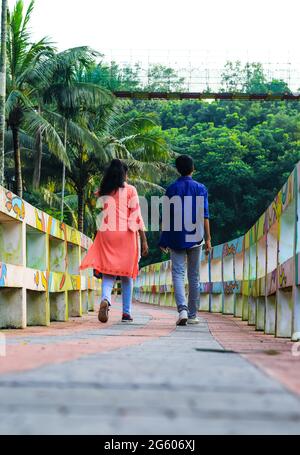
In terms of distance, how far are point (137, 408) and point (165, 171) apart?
141ft

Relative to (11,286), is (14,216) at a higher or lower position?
higher

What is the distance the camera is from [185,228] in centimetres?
1050

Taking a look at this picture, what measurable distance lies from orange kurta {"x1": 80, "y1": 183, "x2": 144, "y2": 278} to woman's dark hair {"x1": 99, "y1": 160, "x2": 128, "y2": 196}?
8 centimetres

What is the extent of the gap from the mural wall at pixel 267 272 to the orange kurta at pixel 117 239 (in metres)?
1.46

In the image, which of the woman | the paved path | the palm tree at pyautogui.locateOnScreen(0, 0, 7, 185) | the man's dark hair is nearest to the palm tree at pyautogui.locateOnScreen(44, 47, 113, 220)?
the palm tree at pyautogui.locateOnScreen(0, 0, 7, 185)

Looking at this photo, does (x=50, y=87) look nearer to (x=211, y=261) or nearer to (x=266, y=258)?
(x=211, y=261)

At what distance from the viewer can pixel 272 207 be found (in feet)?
31.7

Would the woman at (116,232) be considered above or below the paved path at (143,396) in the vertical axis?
above

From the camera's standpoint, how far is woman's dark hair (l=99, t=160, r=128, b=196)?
10.4m

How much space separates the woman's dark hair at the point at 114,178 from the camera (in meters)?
10.4

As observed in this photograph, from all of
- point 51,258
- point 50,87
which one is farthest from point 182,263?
point 50,87

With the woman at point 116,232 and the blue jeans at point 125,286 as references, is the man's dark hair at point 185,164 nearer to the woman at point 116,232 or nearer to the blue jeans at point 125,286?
the woman at point 116,232

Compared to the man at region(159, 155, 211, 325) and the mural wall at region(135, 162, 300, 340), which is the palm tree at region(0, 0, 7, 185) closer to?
the mural wall at region(135, 162, 300, 340)

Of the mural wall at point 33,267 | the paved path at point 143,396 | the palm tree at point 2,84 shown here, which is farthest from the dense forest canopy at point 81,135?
the paved path at point 143,396
